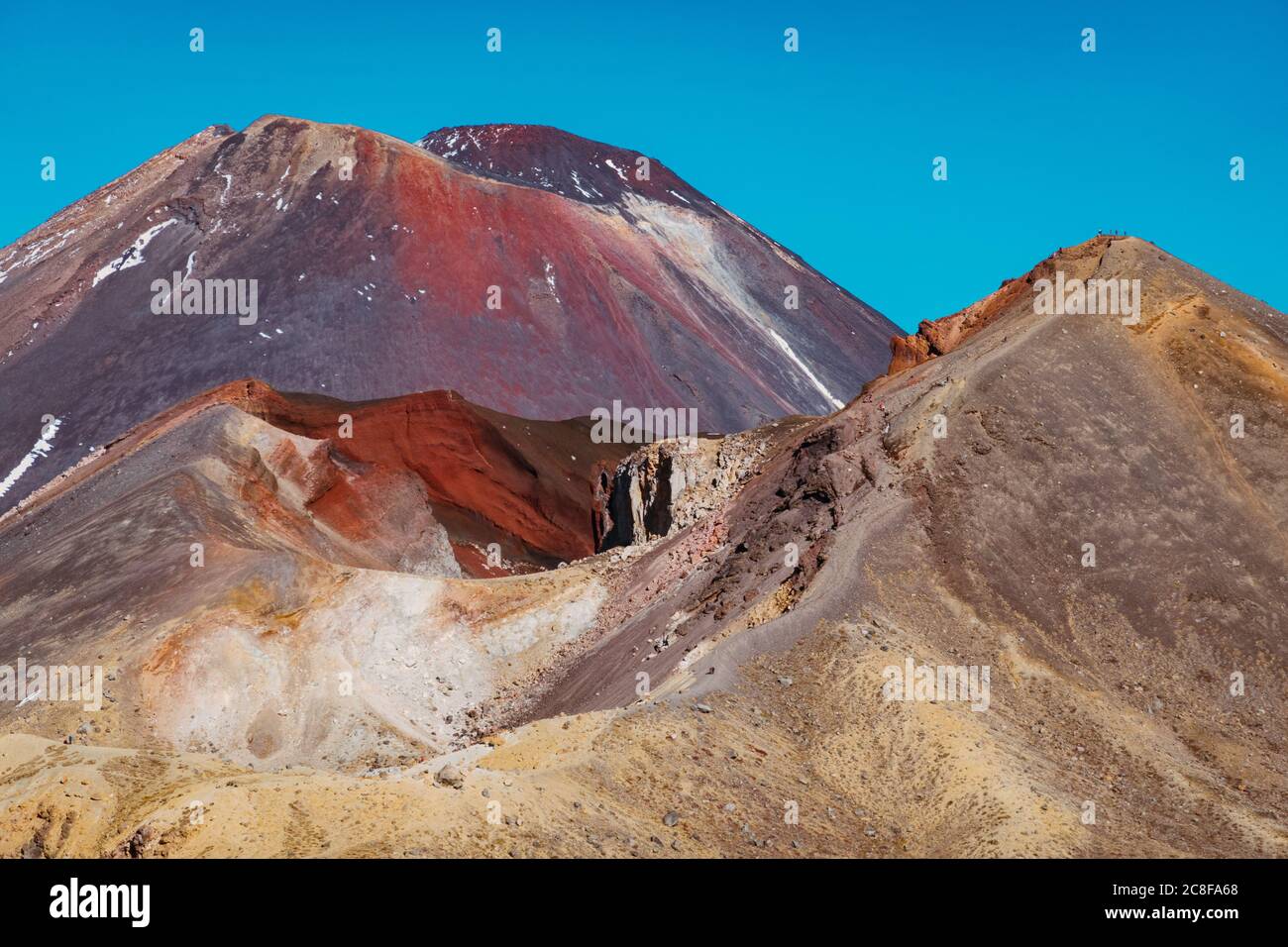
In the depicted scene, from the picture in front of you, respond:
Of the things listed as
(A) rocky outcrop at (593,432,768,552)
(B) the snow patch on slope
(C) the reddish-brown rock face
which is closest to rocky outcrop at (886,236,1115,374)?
(A) rocky outcrop at (593,432,768,552)

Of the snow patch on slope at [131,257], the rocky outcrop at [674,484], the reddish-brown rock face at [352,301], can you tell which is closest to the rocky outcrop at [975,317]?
the rocky outcrop at [674,484]

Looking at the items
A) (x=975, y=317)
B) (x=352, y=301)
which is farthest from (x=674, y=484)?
(x=352, y=301)

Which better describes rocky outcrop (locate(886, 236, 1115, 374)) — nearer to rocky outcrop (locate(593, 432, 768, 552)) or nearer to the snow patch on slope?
rocky outcrop (locate(593, 432, 768, 552))

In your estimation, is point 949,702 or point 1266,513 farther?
point 1266,513

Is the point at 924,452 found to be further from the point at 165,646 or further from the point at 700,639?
the point at 165,646

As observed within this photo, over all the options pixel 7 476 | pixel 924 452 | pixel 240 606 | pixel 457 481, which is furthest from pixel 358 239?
pixel 924 452

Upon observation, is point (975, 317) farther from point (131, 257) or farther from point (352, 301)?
point (131, 257)

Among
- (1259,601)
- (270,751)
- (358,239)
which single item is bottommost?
(270,751)

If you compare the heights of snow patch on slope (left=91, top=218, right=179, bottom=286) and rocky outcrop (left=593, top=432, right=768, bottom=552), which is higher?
snow patch on slope (left=91, top=218, right=179, bottom=286)
